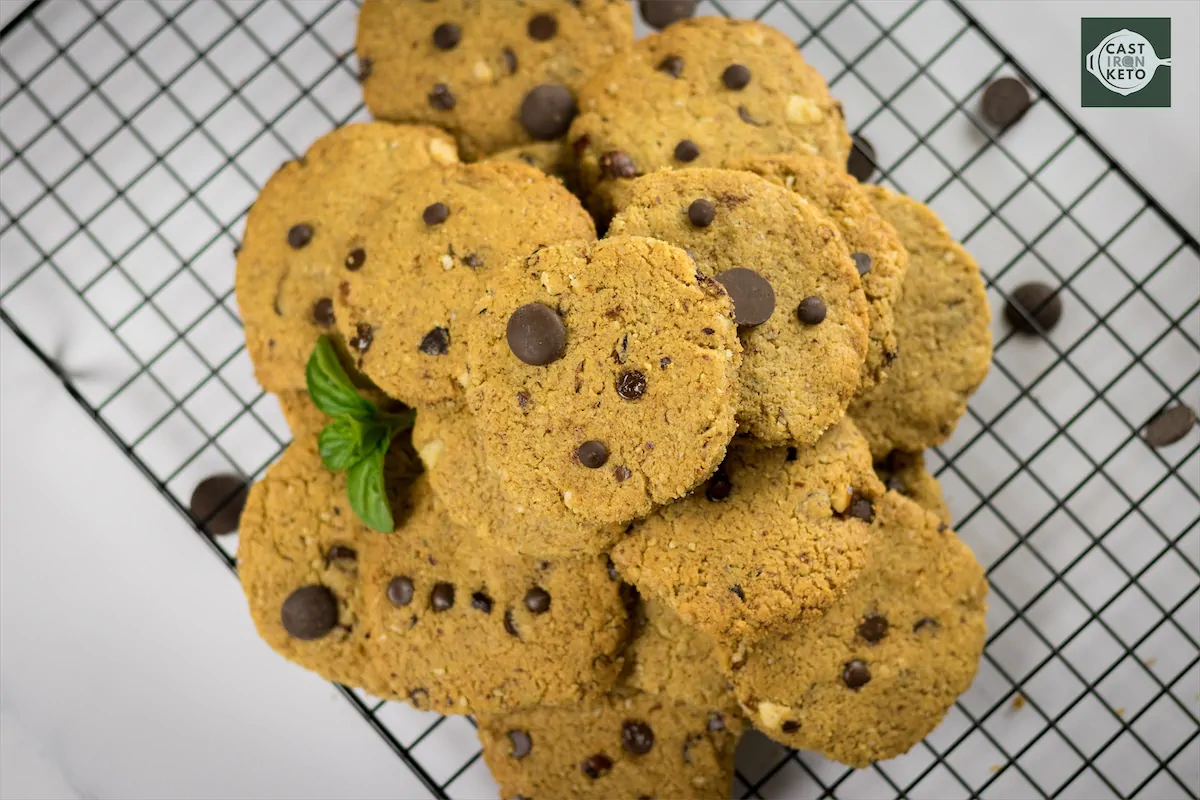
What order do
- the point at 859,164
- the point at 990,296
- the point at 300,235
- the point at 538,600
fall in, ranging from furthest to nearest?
1. the point at 990,296
2. the point at 859,164
3. the point at 300,235
4. the point at 538,600

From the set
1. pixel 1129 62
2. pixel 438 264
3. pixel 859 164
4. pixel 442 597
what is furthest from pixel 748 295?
pixel 1129 62

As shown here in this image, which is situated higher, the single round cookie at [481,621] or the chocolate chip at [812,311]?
the chocolate chip at [812,311]

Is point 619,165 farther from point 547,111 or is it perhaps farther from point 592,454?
point 592,454

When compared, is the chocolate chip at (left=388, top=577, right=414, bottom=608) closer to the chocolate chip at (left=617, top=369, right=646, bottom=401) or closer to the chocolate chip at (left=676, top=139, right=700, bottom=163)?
the chocolate chip at (left=617, top=369, right=646, bottom=401)

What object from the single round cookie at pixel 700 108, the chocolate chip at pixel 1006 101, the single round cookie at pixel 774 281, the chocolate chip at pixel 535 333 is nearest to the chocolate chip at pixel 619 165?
the single round cookie at pixel 700 108

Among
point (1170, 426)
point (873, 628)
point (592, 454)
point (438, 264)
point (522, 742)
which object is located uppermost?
point (438, 264)

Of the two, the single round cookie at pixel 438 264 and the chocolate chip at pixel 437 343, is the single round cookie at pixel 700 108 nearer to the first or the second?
the single round cookie at pixel 438 264

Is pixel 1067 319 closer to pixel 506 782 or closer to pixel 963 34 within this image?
pixel 963 34

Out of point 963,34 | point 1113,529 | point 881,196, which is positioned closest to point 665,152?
point 881,196
